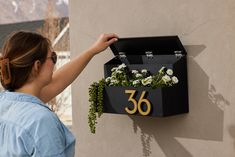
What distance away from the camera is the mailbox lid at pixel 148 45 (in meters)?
1.88

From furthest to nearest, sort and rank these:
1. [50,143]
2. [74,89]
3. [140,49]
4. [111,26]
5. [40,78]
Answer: [74,89], [111,26], [140,49], [40,78], [50,143]

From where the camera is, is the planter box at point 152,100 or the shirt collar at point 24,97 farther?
the planter box at point 152,100

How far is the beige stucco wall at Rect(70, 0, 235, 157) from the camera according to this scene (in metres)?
1.83

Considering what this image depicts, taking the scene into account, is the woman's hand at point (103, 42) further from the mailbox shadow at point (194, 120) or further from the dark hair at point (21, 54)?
the dark hair at point (21, 54)

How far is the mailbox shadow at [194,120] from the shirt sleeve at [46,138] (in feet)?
2.69

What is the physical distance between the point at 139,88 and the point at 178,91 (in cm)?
15

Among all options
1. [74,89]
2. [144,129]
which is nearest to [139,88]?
[144,129]

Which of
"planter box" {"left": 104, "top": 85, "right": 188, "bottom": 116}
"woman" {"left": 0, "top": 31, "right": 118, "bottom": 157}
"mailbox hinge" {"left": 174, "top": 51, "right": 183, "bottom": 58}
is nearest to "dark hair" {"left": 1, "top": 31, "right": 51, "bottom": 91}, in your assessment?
"woman" {"left": 0, "top": 31, "right": 118, "bottom": 157}

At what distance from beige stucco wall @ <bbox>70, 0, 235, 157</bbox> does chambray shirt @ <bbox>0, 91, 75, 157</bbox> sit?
0.75 meters

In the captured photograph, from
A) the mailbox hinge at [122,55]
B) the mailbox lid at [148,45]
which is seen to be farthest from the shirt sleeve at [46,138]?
the mailbox hinge at [122,55]

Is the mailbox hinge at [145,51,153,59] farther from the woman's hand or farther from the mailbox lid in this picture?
the woman's hand

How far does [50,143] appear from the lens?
4.00 feet

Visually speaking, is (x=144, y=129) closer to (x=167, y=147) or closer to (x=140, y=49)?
(x=167, y=147)

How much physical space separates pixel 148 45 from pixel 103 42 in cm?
18
